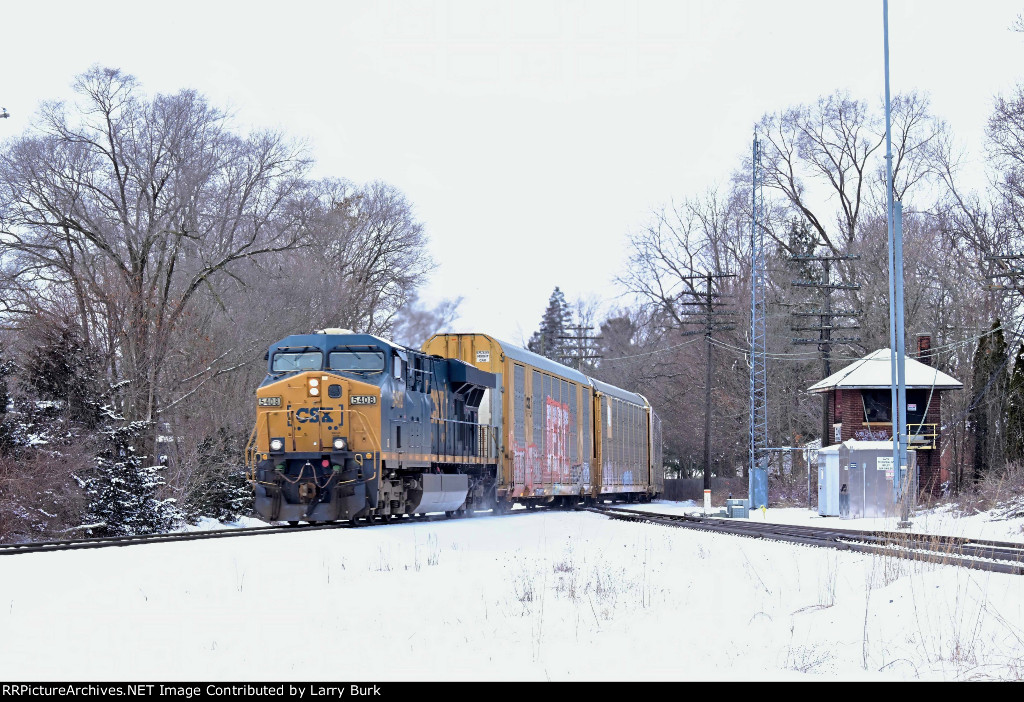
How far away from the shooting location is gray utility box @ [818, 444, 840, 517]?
29.5 metres

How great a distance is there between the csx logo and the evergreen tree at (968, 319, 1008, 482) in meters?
29.2

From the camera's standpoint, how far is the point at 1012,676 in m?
6.42

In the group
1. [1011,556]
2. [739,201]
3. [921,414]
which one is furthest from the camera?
[739,201]

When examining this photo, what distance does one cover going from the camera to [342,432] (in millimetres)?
19219

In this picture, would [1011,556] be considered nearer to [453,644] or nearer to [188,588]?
[453,644]

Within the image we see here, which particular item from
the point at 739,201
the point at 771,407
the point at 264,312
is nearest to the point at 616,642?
the point at 264,312

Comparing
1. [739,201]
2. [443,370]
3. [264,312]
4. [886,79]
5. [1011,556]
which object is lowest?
[1011,556]

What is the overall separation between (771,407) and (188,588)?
52707 millimetres

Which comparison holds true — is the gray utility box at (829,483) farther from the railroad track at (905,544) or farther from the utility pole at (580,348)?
the utility pole at (580,348)

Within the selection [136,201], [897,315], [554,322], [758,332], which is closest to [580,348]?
[758,332]

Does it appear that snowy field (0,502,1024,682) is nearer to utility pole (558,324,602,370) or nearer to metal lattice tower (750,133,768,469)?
metal lattice tower (750,133,768,469)

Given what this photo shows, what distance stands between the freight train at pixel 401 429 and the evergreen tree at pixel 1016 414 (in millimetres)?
15122

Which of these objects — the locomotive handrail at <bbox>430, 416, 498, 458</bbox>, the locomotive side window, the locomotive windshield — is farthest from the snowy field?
the locomotive handrail at <bbox>430, 416, 498, 458</bbox>

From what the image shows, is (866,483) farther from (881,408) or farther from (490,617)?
(490,617)
